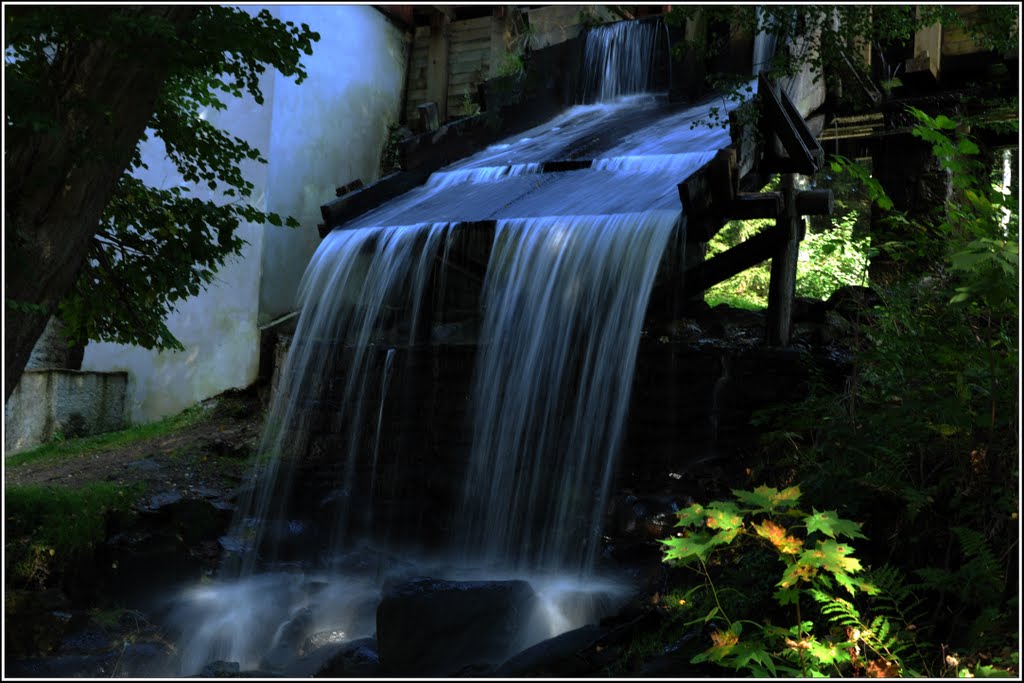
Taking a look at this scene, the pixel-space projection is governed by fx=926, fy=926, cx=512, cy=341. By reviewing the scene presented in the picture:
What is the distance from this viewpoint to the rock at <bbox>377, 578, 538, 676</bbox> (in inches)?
211

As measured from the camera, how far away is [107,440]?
1054 centimetres

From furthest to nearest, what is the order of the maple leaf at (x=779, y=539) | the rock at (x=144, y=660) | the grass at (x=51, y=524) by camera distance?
the grass at (x=51, y=524), the rock at (x=144, y=660), the maple leaf at (x=779, y=539)

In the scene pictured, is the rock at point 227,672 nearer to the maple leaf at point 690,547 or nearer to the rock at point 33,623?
the rock at point 33,623

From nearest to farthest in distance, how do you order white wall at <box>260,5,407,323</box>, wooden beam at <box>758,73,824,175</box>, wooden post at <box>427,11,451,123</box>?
wooden beam at <box>758,73,824,175</box> → white wall at <box>260,5,407,323</box> → wooden post at <box>427,11,451,123</box>

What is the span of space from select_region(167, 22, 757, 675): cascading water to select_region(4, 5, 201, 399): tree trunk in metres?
2.68

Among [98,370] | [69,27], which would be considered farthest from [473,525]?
[98,370]

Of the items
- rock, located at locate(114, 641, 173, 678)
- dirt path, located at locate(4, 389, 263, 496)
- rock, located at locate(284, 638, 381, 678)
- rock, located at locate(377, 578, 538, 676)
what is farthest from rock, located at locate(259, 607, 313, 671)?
dirt path, located at locate(4, 389, 263, 496)

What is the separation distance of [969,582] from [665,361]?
12.9ft

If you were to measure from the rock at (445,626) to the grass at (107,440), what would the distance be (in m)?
5.66

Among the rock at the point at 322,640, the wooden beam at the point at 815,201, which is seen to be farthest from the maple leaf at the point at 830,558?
the wooden beam at the point at 815,201

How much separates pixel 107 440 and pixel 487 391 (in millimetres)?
5030

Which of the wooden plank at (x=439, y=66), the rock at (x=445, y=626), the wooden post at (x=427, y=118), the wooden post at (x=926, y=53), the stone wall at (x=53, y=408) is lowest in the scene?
the rock at (x=445, y=626)

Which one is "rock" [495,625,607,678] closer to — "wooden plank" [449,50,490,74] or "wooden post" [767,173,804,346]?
"wooden post" [767,173,804,346]

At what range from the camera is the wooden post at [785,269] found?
811 centimetres
